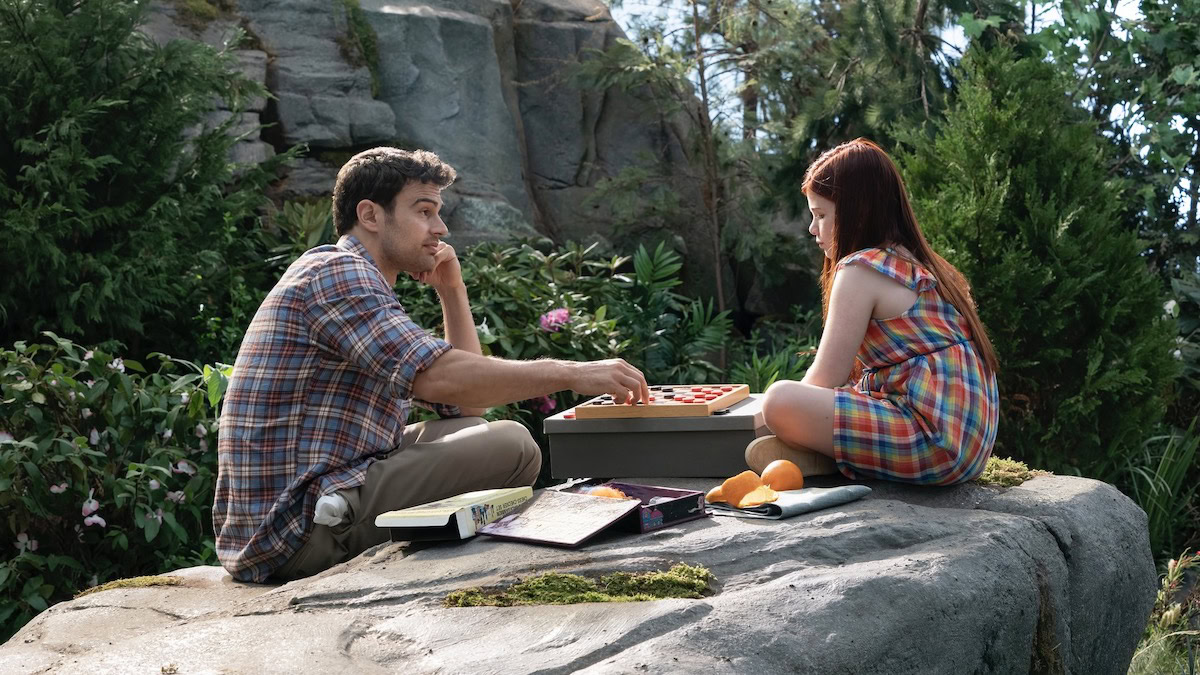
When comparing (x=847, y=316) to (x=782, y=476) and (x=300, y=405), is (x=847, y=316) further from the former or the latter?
(x=300, y=405)

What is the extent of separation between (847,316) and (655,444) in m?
0.77

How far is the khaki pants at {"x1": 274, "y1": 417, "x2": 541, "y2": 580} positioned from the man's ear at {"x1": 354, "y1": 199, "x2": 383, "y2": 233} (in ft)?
2.36

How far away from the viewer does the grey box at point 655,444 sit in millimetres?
A: 3799

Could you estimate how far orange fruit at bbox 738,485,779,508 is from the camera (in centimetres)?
327

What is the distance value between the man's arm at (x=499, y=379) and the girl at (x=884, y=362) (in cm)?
60

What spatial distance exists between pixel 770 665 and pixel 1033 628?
46.5 inches

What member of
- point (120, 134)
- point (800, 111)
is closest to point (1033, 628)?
point (120, 134)

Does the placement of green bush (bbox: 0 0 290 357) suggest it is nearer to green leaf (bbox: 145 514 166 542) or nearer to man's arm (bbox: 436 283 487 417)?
green leaf (bbox: 145 514 166 542)

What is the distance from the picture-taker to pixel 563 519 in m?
3.11

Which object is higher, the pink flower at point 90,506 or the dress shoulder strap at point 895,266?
the dress shoulder strap at point 895,266

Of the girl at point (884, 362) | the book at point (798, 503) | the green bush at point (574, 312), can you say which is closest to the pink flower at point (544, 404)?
the green bush at point (574, 312)

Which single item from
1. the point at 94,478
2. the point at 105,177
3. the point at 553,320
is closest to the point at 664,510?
the point at 94,478

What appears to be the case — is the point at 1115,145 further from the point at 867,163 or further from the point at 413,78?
the point at 413,78

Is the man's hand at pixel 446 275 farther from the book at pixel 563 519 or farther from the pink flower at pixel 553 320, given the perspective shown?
the pink flower at pixel 553 320
